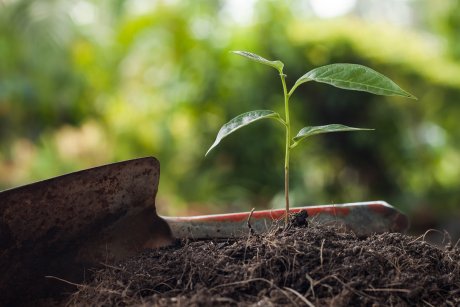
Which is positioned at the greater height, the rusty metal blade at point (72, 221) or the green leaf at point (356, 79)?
the green leaf at point (356, 79)

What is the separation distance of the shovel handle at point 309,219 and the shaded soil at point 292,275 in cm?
17

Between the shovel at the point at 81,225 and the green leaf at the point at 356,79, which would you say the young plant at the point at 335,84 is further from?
the shovel at the point at 81,225

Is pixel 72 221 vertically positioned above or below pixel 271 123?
above

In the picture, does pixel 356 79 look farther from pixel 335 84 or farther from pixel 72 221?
pixel 72 221

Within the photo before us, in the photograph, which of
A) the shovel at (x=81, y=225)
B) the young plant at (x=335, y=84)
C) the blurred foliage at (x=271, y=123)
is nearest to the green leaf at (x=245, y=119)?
the young plant at (x=335, y=84)

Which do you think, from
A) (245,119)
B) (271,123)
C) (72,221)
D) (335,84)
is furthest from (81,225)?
(271,123)

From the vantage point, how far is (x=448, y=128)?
459 cm

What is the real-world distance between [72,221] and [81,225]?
0.02 meters

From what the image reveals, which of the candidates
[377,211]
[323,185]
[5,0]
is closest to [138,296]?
[377,211]

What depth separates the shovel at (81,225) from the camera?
924 mm

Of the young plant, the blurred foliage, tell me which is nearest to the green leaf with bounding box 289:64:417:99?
the young plant

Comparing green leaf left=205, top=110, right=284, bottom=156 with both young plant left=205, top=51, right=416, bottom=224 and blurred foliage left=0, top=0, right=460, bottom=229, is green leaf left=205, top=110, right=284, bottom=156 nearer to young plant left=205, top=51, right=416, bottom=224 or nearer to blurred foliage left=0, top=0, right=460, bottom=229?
young plant left=205, top=51, right=416, bottom=224

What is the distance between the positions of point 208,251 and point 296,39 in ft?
12.2

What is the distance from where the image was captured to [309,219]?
1.08m
